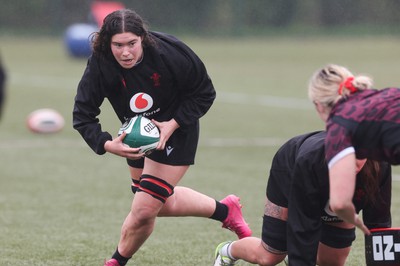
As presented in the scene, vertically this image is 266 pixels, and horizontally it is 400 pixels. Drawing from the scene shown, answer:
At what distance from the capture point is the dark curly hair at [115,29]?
18.5 feet

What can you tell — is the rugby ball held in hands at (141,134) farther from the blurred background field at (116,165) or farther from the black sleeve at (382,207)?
the black sleeve at (382,207)

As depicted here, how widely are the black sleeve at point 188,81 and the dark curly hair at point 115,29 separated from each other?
8.8 inches

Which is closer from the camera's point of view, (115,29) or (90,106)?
(115,29)

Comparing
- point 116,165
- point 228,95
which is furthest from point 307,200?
point 228,95

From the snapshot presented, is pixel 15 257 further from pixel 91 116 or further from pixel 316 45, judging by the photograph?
pixel 316 45

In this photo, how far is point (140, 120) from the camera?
230 inches

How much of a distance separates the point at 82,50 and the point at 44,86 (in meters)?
5.73

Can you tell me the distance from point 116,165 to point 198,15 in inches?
852

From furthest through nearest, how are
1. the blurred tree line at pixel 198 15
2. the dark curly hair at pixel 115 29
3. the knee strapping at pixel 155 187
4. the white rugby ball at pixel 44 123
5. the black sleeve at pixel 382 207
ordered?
the blurred tree line at pixel 198 15, the white rugby ball at pixel 44 123, the knee strapping at pixel 155 187, the dark curly hair at pixel 115 29, the black sleeve at pixel 382 207

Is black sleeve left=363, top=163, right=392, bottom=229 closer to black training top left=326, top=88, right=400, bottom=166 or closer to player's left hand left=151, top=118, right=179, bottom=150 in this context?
black training top left=326, top=88, right=400, bottom=166

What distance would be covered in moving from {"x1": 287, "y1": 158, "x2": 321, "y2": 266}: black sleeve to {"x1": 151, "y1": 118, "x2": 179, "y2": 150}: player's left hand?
3.61 ft

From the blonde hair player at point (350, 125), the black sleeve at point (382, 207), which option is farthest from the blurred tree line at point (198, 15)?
the blonde hair player at point (350, 125)

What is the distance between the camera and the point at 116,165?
1080 centimetres

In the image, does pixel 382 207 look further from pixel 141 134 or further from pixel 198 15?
pixel 198 15
